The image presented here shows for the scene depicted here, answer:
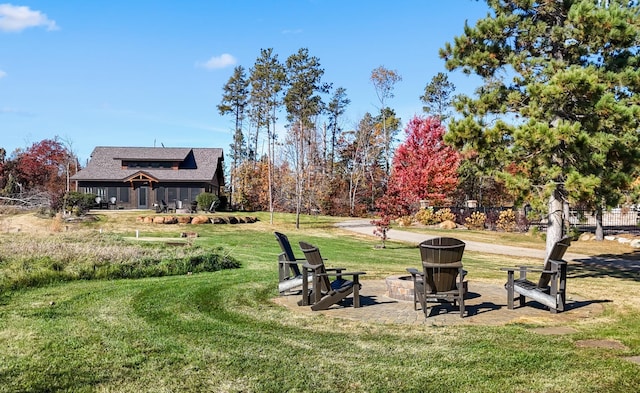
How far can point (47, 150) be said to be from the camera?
171 feet

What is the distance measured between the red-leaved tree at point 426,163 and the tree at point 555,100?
21.1 m

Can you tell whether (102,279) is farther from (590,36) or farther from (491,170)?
(590,36)

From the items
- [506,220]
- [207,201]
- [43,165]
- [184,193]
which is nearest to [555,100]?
[506,220]

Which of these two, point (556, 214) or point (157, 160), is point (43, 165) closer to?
point (157, 160)

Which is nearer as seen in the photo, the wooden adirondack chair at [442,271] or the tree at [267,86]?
the wooden adirondack chair at [442,271]

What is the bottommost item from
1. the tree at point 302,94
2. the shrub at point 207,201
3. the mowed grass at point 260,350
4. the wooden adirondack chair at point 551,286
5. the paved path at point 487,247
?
the paved path at point 487,247

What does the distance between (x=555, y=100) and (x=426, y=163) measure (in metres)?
25.9

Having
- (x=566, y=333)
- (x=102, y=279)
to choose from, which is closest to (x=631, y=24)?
(x=566, y=333)

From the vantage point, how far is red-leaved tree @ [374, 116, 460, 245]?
113 ft

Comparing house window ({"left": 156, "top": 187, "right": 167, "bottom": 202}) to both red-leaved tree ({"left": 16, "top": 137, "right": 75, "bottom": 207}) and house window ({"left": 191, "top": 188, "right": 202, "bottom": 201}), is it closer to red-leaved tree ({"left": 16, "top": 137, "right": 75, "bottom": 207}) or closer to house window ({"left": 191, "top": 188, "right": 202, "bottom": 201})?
house window ({"left": 191, "top": 188, "right": 202, "bottom": 201})

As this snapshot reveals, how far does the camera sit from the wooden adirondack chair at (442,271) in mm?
6914

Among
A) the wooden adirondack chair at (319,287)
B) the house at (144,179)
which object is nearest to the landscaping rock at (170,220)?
the house at (144,179)

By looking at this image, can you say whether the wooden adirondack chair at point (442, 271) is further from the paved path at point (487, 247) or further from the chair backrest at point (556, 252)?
the paved path at point (487, 247)

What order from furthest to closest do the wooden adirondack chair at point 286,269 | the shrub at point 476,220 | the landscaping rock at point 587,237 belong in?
the shrub at point 476,220
the landscaping rock at point 587,237
the wooden adirondack chair at point 286,269
